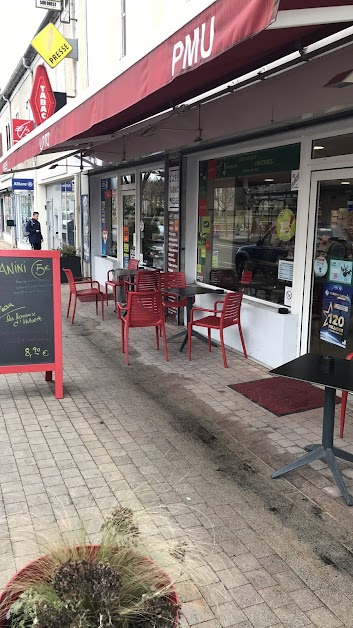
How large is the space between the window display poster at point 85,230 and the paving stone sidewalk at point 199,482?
730cm

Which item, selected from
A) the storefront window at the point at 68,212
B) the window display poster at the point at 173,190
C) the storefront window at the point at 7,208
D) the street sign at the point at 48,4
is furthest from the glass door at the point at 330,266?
the storefront window at the point at 7,208

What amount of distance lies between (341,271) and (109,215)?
25.7ft

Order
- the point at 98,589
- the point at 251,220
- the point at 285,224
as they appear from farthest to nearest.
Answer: the point at 251,220 < the point at 285,224 < the point at 98,589

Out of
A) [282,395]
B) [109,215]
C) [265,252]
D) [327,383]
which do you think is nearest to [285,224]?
[265,252]

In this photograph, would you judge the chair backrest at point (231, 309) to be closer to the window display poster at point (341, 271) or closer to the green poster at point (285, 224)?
the green poster at point (285, 224)

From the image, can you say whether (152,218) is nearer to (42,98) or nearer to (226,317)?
(226,317)

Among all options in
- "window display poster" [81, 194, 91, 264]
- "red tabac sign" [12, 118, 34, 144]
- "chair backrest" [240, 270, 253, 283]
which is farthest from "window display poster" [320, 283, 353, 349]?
"red tabac sign" [12, 118, 34, 144]

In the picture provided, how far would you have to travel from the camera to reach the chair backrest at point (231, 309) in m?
5.97

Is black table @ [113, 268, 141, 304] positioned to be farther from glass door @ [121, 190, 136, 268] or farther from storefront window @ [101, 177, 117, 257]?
storefront window @ [101, 177, 117, 257]

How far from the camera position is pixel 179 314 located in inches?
323

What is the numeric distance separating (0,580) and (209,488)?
1.44 meters

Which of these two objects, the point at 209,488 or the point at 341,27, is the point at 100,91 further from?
the point at 209,488

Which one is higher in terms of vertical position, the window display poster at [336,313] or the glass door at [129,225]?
the glass door at [129,225]

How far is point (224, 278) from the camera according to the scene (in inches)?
298
